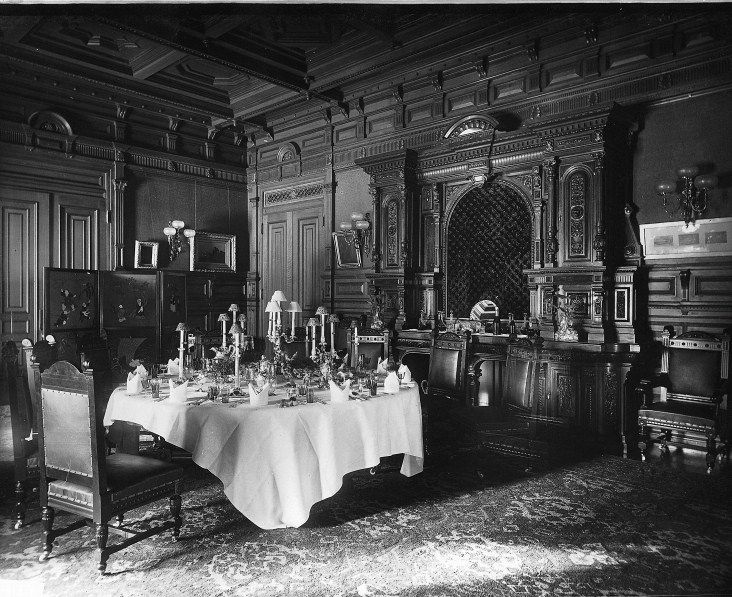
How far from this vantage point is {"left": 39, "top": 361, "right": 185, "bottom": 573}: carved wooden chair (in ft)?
9.34

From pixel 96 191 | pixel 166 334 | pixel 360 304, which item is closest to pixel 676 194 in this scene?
pixel 360 304

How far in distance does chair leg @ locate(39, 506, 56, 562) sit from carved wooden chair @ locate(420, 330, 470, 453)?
2791 mm

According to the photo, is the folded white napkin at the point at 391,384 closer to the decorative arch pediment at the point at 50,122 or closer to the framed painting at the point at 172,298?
the framed painting at the point at 172,298

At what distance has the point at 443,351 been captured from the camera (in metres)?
5.27

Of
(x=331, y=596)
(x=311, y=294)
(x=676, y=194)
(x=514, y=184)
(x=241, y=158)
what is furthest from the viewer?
(x=241, y=158)

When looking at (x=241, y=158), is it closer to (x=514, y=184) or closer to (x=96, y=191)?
(x=96, y=191)

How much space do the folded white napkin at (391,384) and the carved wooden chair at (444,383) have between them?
0.85 m

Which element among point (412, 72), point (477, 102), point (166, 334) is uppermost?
point (412, 72)

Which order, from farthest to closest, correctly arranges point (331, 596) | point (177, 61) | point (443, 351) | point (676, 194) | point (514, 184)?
point (177, 61), point (514, 184), point (676, 194), point (443, 351), point (331, 596)

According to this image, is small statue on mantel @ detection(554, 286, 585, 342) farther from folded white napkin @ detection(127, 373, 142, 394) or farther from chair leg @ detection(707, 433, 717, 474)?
folded white napkin @ detection(127, 373, 142, 394)

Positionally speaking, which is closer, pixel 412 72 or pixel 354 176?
pixel 412 72

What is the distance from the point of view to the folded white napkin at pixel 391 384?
394 cm

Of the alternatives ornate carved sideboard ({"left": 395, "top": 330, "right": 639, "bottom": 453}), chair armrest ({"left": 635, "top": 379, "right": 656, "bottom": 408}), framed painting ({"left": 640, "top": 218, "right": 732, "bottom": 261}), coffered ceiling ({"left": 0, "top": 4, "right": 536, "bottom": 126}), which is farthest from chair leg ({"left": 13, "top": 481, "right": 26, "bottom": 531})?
framed painting ({"left": 640, "top": 218, "right": 732, "bottom": 261})

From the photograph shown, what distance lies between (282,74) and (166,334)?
14.1 ft
